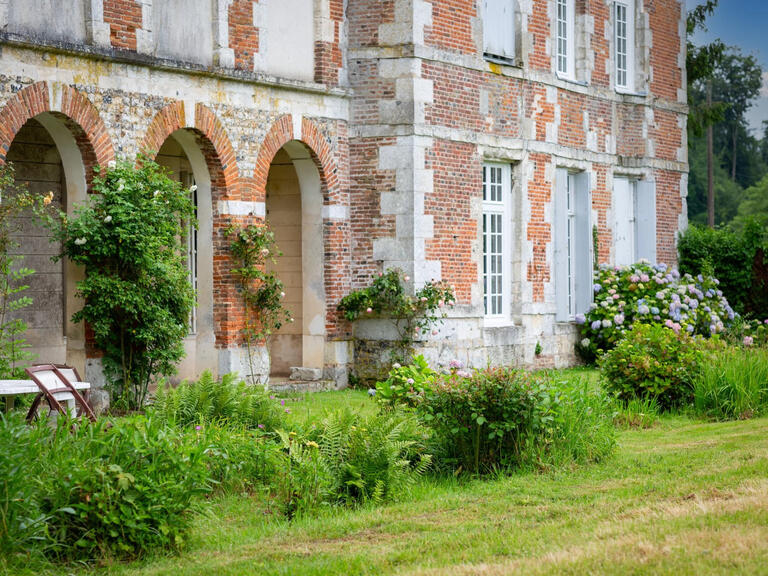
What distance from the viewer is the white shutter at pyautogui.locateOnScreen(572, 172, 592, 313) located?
61.3 ft

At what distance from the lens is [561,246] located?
1808 cm

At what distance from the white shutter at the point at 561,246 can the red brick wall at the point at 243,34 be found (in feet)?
20.1

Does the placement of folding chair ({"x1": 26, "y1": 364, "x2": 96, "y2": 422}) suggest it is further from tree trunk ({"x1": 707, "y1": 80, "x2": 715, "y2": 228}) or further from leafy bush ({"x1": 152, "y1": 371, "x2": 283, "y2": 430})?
tree trunk ({"x1": 707, "y1": 80, "x2": 715, "y2": 228})

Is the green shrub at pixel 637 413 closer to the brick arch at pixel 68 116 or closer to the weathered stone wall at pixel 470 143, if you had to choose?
the weathered stone wall at pixel 470 143

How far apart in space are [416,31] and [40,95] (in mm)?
5650

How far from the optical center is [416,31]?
15.3m

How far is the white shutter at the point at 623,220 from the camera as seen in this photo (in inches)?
787

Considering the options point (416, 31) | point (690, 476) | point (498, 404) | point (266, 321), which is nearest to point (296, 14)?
point (416, 31)

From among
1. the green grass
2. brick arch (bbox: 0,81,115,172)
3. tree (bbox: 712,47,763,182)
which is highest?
tree (bbox: 712,47,763,182)

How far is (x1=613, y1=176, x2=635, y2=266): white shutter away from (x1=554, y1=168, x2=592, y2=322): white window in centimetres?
116

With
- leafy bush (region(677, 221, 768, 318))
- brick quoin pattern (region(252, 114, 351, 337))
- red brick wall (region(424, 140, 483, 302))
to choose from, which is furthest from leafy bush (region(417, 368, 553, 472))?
leafy bush (region(677, 221, 768, 318))

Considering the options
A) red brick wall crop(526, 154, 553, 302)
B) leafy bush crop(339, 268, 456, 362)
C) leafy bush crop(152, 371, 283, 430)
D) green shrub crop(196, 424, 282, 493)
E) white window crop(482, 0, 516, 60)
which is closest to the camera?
green shrub crop(196, 424, 282, 493)

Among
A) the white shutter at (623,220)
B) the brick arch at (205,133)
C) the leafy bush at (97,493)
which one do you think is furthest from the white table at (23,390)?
the white shutter at (623,220)

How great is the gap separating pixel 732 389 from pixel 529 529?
18.9 ft
